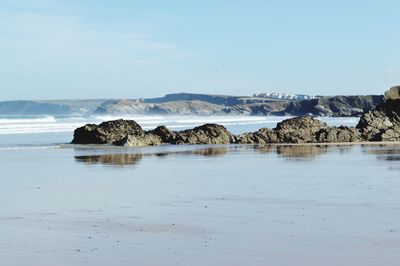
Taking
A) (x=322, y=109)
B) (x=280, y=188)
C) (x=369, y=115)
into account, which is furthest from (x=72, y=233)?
(x=322, y=109)

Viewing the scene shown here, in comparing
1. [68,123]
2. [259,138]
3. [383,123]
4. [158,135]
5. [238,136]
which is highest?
[68,123]

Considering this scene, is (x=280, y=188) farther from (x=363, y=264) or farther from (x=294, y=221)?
(x=363, y=264)

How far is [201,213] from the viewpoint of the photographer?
12.4 m

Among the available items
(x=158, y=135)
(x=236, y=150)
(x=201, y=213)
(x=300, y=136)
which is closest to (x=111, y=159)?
(x=236, y=150)

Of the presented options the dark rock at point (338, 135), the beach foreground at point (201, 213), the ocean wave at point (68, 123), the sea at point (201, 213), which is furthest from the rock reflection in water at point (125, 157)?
the ocean wave at point (68, 123)

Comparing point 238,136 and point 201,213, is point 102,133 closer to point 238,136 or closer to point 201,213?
point 238,136

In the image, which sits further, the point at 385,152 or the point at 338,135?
the point at 338,135

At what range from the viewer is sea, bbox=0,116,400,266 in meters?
9.06

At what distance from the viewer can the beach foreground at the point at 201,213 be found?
9.07m

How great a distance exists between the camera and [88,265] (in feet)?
28.0

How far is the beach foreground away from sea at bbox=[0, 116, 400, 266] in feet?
0.05

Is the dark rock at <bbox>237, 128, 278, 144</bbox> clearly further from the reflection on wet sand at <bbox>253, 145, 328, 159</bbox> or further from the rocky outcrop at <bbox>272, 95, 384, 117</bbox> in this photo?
the rocky outcrop at <bbox>272, 95, 384, 117</bbox>

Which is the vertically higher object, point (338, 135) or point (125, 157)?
point (338, 135)

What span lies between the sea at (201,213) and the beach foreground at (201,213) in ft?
0.05
